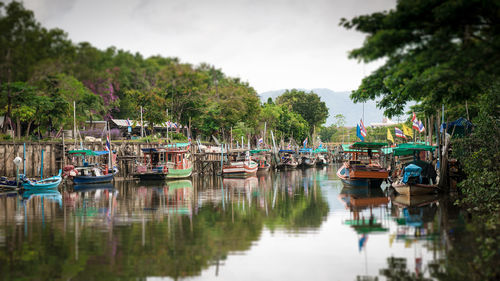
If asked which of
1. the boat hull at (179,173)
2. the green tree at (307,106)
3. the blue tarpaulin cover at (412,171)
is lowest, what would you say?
the boat hull at (179,173)

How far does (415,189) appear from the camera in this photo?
27516mm

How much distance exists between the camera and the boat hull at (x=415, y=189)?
89.5 ft

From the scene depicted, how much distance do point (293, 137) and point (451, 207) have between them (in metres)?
81.1

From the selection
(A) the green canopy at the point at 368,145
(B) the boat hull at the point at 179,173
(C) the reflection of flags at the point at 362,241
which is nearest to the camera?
(C) the reflection of flags at the point at 362,241

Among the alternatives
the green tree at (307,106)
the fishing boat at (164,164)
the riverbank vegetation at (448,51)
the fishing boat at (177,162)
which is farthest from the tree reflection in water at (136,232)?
the green tree at (307,106)

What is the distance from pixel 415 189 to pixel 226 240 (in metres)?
15.4

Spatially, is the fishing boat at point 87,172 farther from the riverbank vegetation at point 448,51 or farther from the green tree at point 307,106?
the green tree at point 307,106

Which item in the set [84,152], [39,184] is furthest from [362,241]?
[84,152]

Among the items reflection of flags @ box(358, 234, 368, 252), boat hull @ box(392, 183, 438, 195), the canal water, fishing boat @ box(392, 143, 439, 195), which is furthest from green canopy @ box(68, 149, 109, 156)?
reflection of flags @ box(358, 234, 368, 252)

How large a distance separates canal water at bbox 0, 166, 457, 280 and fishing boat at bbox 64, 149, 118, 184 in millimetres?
15214

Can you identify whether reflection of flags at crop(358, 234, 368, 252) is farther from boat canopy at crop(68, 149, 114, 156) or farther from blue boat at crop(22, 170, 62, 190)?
boat canopy at crop(68, 149, 114, 156)

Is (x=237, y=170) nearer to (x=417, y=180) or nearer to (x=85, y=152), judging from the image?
(x=85, y=152)

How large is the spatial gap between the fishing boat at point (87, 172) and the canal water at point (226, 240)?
1521 cm

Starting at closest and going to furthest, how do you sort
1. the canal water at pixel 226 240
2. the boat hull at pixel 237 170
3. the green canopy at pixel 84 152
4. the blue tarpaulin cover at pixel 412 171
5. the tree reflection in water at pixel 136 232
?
1. the canal water at pixel 226 240
2. the tree reflection in water at pixel 136 232
3. the blue tarpaulin cover at pixel 412 171
4. the green canopy at pixel 84 152
5. the boat hull at pixel 237 170
